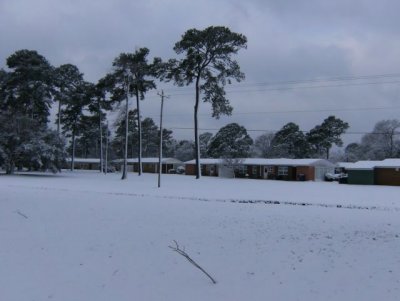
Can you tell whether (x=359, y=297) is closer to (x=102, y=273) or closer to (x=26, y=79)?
(x=102, y=273)

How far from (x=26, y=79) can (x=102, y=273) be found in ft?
164

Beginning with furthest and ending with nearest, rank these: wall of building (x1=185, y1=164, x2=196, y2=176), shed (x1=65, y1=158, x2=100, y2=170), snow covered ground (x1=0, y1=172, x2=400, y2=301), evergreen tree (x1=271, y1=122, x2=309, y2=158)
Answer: shed (x1=65, y1=158, x2=100, y2=170)
evergreen tree (x1=271, y1=122, x2=309, y2=158)
wall of building (x1=185, y1=164, x2=196, y2=176)
snow covered ground (x1=0, y1=172, x2=400, y2=301)

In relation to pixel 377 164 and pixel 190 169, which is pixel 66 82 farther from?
pixel 377 164

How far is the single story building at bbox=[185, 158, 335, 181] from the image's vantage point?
186ft

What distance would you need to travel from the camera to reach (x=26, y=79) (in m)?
53.9

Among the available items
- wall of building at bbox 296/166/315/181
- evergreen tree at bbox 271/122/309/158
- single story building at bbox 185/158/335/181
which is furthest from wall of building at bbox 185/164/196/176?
evergreen tree at bbox 271/122/309/158

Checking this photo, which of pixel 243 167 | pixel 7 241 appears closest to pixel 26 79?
pixel 243 167

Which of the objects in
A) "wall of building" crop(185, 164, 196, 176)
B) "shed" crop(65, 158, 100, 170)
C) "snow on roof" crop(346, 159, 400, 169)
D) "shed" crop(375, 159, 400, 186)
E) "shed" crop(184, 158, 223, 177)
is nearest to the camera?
"shed" crop(375, 159, 400, 186)

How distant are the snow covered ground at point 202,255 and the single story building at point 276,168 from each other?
41.5m

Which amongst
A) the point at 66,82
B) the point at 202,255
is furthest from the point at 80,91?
the point at 202,255

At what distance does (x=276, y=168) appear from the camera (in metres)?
59.3

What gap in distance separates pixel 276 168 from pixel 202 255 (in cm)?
4989

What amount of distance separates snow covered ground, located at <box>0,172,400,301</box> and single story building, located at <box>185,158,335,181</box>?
1632 inches

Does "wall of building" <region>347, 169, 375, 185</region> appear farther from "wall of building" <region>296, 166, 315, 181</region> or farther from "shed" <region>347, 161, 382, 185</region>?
"wall of building" <region>296, 166, 315, 181</region>
